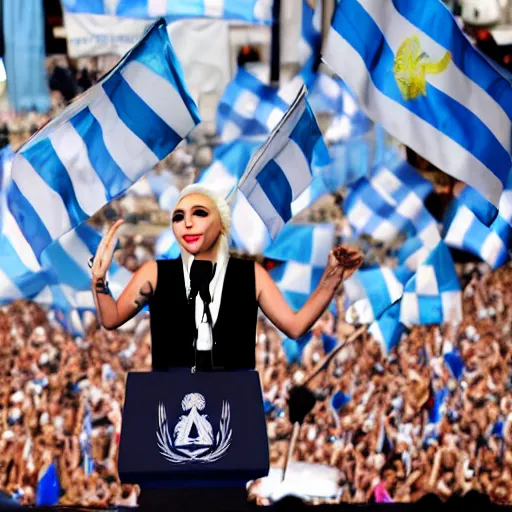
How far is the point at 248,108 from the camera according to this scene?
17.6 ft

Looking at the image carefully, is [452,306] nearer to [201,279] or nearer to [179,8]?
[179,8]

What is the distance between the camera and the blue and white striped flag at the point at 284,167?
16.8ft

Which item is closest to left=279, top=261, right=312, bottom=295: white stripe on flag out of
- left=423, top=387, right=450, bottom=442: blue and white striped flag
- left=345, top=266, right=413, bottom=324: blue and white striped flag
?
left=345, top=266, right=413, bottom=324: blue and white striped flag

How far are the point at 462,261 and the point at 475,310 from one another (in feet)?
0.86

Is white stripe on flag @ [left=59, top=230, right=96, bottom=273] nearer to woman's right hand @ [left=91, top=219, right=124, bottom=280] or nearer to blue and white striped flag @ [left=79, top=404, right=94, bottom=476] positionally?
blue and white striped flag @ [left=79, top=404, right=94, bottom=476]

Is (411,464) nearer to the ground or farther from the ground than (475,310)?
nearer to the ground

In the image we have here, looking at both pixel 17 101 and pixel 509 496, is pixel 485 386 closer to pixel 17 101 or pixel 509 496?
pixel 509 496

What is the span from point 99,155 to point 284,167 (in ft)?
2.98

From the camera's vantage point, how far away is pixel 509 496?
5.53 meters

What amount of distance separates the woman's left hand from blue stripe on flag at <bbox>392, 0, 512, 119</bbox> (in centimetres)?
185

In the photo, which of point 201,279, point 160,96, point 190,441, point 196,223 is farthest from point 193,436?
point 160,96

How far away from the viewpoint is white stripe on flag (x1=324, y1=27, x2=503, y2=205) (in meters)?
5.20

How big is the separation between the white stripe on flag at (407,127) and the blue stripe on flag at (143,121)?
0.87 metres

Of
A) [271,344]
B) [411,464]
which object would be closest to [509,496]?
[411,464]
